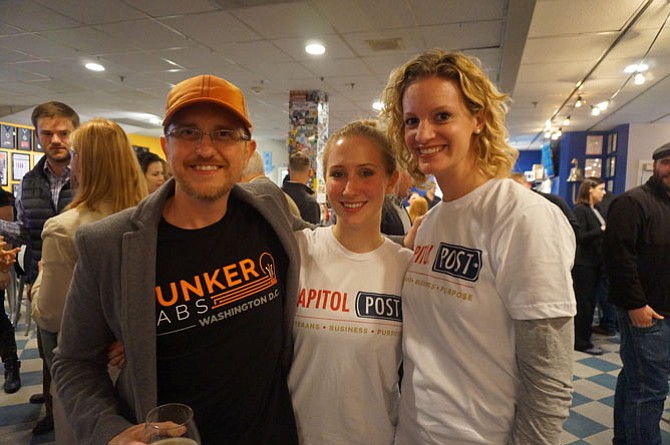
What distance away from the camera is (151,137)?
1358 cm

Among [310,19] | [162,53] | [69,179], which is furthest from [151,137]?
[69,179]

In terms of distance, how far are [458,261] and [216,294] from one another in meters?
0.67

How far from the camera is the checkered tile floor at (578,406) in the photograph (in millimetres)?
2816

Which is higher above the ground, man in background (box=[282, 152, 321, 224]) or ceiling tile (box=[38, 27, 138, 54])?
ceiling tile (box=[38, 27, 138, 54])

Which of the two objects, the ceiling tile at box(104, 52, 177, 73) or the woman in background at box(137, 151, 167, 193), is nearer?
the woman in background at box(137, 151, 167, 193)

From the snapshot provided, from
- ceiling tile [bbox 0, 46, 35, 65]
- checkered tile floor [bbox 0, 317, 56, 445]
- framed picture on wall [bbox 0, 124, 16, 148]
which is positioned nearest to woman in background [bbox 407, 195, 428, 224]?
checkered tile floor [bbox 0, 317, 56, 445]

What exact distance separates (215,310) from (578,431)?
2.98 meters

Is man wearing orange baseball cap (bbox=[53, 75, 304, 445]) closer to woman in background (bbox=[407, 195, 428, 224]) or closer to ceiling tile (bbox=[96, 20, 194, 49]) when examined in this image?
woman in background (bbox=[407, 195, 428, 224])

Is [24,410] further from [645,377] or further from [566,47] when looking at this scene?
[566,47]

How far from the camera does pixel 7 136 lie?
1030 centimetres

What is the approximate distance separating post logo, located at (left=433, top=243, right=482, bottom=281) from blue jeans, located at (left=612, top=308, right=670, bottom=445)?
192cm

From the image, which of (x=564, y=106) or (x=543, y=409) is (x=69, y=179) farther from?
(x=564, y=106)

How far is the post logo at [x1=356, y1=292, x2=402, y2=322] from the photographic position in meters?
1.27

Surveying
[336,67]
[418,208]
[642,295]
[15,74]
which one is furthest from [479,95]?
[15,74]
